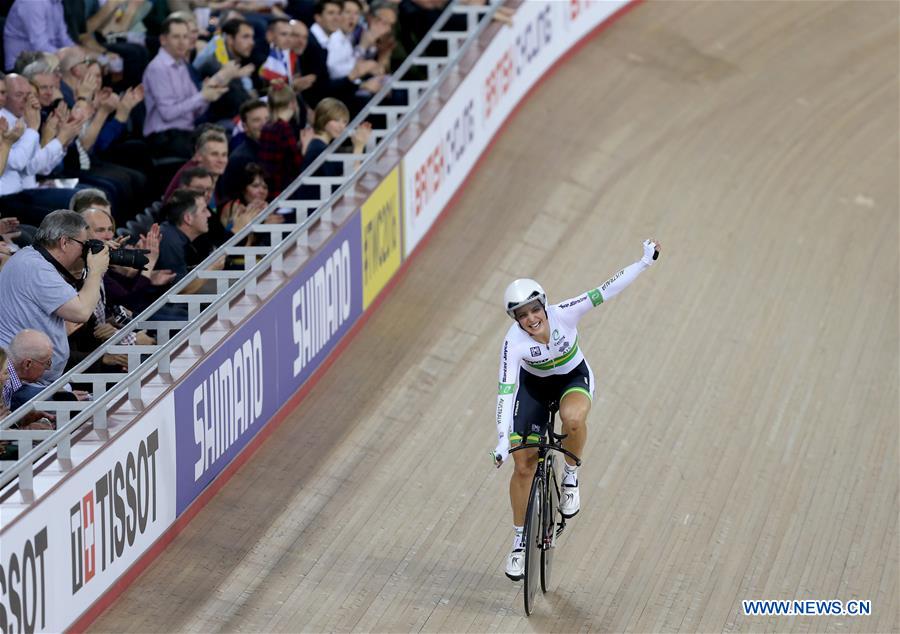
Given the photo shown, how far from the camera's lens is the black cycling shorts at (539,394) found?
20.2ft

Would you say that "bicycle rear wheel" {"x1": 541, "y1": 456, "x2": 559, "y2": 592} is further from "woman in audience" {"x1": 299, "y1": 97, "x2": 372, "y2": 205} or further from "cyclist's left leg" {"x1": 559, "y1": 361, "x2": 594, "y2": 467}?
→ "woman in audience" {"x1": 299, "y1": 97, "x2": 372, "y2": 205}

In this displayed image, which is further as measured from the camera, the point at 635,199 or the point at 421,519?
the point at 635,199

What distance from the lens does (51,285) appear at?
18.8 feet

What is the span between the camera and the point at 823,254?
1013 cm

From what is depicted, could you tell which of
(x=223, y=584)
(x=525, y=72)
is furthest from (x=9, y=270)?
(x=525, y=72)

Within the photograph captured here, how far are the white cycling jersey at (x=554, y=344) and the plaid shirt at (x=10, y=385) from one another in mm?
2055

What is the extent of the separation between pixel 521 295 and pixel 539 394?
2.03ft

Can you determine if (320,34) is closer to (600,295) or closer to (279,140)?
(279,140)

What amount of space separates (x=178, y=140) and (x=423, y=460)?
2696mm

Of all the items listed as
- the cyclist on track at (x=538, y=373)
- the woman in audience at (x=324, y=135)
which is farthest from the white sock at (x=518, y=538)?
the woman in audience at (x=324, y=135)

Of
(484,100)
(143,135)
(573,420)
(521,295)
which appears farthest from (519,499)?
Result: (484,100)

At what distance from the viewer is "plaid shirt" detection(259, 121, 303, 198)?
26.9 feet

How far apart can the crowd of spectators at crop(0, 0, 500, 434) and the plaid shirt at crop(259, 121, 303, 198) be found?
11 millimetres

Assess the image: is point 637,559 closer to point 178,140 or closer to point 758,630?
point 758,630
